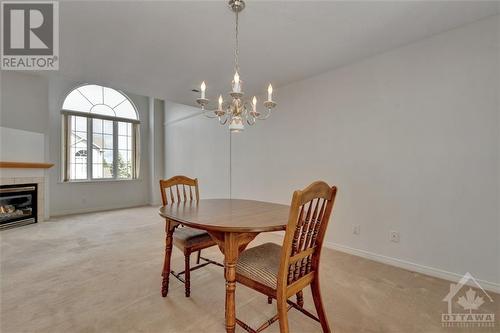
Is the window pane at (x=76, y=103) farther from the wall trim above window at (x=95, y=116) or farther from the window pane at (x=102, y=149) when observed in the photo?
the window pane at (x=102, y=149)

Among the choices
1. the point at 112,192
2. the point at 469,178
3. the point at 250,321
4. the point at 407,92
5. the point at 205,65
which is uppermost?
the point at 205,65

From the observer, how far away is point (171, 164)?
20.4 ft

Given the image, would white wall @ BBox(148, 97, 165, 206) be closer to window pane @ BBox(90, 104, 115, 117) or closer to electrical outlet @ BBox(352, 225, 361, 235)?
window pane @ BBox(90, 104, 115, 117)

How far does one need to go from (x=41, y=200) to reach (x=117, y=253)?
2695mm

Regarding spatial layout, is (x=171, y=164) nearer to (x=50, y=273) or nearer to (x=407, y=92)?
(x=50, y=273)

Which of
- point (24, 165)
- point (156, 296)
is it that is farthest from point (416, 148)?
point (24, 165)

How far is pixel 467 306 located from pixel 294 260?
163cm

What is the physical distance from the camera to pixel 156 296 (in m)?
1.88

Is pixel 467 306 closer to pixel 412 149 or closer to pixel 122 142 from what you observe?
pixel 412 149

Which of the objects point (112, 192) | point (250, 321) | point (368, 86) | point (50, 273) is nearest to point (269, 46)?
point (368, 86)

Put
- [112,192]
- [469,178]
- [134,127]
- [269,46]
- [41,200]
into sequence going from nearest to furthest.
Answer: [469,178]
[269,46]
[41,200]
[112,192]
[134,127]

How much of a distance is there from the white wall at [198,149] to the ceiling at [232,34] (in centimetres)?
184

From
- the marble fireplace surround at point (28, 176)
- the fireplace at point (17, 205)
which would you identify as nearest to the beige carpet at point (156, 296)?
the fireplace at point (17, 205)

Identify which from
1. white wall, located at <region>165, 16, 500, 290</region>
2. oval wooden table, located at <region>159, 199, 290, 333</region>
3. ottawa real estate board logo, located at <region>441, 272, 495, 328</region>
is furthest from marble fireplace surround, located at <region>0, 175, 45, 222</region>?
ottawa real estate board logo, located at <region>441, 272, 495, 328</region>
